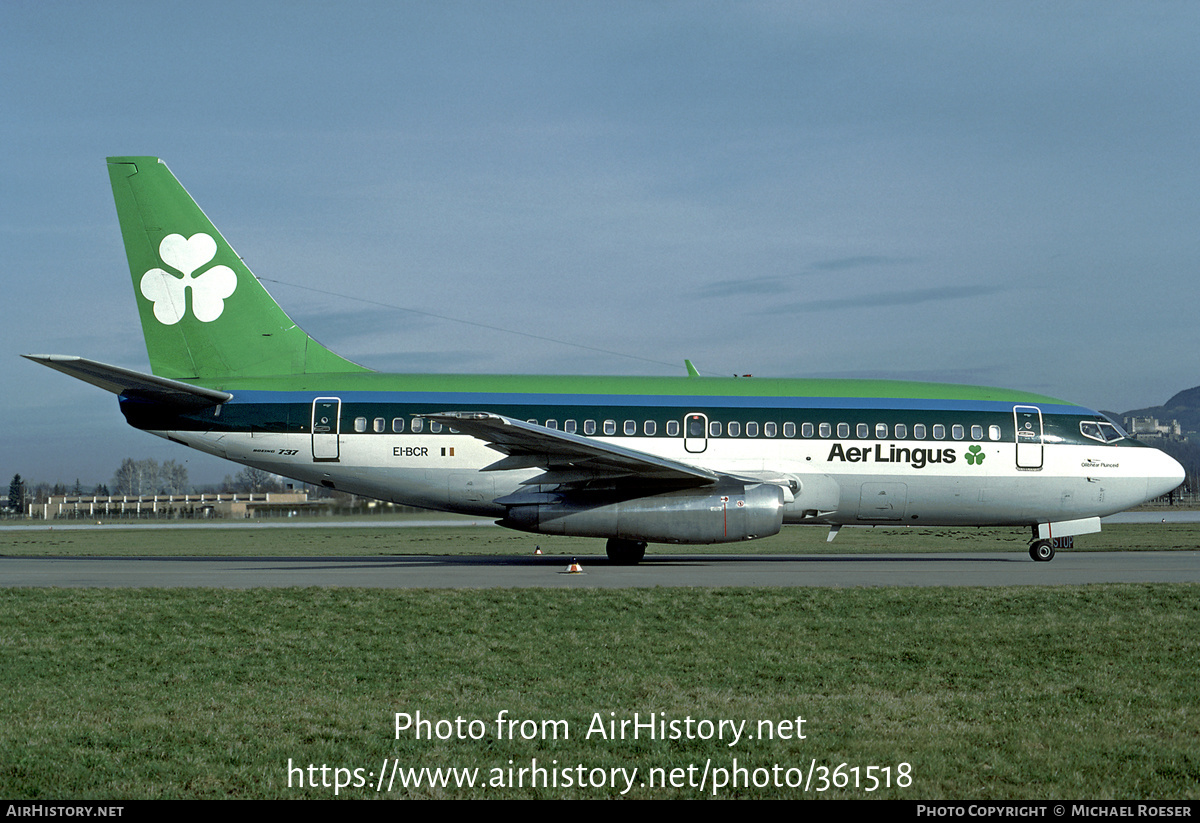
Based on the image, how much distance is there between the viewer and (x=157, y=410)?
2072 cm

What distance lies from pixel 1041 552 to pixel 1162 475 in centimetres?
343

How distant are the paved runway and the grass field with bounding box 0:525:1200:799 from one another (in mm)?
2627

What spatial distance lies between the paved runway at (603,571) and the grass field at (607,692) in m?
2.63

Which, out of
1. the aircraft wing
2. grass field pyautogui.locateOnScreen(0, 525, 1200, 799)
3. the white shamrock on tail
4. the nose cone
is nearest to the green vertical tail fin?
the white shamrock on tail

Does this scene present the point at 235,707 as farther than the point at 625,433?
No

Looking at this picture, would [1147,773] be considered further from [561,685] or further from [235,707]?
[235,707]

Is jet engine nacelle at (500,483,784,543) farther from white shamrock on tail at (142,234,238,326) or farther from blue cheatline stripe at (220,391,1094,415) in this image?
white shamrock on tail at (142,234,238,326)

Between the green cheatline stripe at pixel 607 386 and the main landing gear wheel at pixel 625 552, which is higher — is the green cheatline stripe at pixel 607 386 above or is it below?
above

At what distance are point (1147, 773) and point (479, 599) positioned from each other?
888 cm

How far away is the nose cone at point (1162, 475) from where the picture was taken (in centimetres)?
2183

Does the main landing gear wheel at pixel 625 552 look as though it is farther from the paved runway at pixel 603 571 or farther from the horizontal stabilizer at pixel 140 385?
the horizontal stabilizer at pixel 140 385

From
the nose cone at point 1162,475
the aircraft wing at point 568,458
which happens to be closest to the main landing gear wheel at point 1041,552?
the nose cone at point 1162,475

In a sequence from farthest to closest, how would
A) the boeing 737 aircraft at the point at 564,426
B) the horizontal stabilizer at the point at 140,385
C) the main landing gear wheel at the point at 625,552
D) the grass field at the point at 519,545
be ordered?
the grass field at the point at 519,545 → the main landing gear wheel at the point at 625,552 → the boeing 737 aircraft at the point at 564,426 → the horizontal stabilizer at the point at 140,385

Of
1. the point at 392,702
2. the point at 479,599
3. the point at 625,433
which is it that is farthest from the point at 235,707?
→ the point at 625,433
